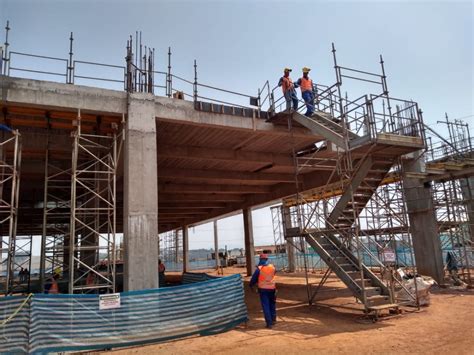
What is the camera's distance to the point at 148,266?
419 inches

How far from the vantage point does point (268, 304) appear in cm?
1043

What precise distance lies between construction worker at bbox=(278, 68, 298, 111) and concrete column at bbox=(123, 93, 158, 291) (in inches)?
197

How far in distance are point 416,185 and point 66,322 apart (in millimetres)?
16676

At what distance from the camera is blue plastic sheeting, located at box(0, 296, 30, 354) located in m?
7.67

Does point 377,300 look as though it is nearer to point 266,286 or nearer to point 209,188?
point 266,286

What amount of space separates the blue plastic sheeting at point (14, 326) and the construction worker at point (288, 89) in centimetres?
1007

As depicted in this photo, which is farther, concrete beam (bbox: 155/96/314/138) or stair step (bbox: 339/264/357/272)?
stair step (bbox: 339/264/357/272)

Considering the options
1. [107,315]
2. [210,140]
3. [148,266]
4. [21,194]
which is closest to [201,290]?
[148,266]

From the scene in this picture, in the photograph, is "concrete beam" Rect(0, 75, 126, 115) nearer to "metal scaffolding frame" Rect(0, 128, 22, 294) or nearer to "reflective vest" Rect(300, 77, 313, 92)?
"metal scaffolding frame" Rect(0, 128, 22, 294)

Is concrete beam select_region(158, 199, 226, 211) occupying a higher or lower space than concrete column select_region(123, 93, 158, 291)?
higher

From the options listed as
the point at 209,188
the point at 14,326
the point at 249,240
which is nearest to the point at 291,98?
the point at 209,188

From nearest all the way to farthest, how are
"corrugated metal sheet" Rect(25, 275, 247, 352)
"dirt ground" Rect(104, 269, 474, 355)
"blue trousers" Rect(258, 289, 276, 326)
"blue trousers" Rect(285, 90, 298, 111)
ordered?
"dirt ground" Rect(104, 269, 474, 355) → "corrugated metal sheet" Rect(25, 275, 247, 352) → "blue trousers" Rect(258, 289, 276, 326) → "blue trousers" Rect(285, 90, 298, 111)

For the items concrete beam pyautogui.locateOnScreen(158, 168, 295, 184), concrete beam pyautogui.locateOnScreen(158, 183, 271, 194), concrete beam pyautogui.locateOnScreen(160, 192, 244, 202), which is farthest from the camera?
concrete beam pyautogui.locateOnScreen(160, 192, 244, 202)

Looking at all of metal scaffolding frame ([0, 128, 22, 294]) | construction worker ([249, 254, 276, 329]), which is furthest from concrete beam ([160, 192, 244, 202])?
construction worker ([249, 254, 276, 329])
